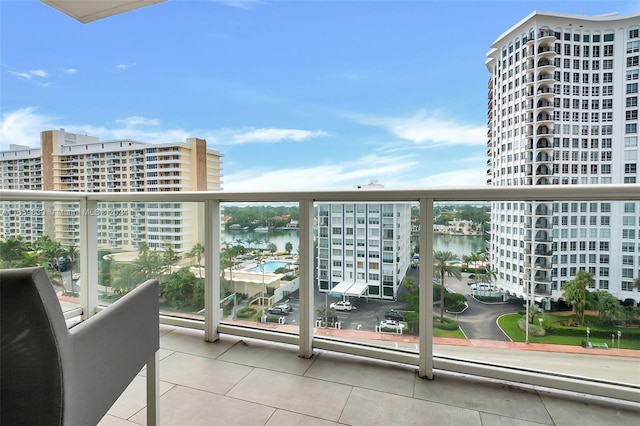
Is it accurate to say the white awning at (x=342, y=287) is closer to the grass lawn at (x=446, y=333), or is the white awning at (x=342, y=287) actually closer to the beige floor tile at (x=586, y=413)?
the grass lawn at (x=446, y=333)

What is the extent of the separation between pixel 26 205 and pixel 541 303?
3.99m

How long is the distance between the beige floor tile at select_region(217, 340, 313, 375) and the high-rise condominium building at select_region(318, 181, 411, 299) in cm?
52

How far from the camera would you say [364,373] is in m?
2.04

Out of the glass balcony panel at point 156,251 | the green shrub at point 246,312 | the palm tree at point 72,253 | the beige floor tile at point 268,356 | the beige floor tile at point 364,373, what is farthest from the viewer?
the palm tree at point 72,253

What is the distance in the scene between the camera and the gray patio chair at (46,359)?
0.65 metres

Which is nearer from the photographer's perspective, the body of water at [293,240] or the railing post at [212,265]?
the body of water at [293,240]

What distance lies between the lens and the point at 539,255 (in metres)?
1.96

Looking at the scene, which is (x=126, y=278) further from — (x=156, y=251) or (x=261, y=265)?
(x=261, y=265)

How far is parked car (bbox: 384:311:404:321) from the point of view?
7.20ft

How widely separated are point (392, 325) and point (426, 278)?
432 millimetres

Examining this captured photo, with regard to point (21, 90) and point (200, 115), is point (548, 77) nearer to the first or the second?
point (200, 115)

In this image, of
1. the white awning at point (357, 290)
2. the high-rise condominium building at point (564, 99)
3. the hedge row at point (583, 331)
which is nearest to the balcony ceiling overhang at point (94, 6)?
the white awning at point (357, 290)

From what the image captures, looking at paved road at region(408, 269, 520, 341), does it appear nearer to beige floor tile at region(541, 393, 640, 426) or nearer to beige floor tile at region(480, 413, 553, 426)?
beige floor tile at region(541, 393, 640, 426)

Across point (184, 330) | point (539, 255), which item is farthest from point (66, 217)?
point (539, 255)
